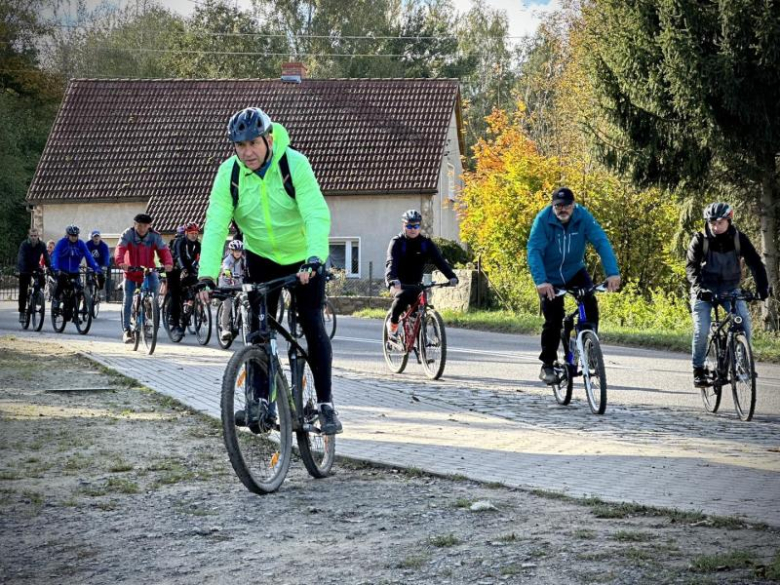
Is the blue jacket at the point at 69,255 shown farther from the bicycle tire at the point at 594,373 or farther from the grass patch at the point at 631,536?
the grass patch at the point at 631,536

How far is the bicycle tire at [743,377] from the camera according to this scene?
11523mm

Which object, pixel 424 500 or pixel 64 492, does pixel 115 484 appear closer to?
pixel 64 492

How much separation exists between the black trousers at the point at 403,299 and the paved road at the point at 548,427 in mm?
729

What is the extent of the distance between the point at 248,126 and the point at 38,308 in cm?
1952

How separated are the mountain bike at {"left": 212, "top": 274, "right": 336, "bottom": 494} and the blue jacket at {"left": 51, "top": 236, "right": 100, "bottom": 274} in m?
16.6

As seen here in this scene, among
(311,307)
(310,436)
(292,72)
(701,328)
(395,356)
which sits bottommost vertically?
(310,436)

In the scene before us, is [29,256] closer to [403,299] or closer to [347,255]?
[403,299]

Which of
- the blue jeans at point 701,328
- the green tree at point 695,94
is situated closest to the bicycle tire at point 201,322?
the green tree at point 695,94

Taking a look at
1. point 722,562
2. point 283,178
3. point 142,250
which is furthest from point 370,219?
point 722,562

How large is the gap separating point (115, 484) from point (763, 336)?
1565 cm

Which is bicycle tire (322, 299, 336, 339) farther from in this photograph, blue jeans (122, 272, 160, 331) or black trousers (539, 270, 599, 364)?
black trousers (539, 270, 599, 364)

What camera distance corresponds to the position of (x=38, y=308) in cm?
2597

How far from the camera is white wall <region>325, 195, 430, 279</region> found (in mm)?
45625

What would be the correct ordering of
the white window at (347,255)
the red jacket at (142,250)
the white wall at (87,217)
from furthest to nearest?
the white wall at (87,217) → the white window at (347,255) → the red jacket at (142,250)
